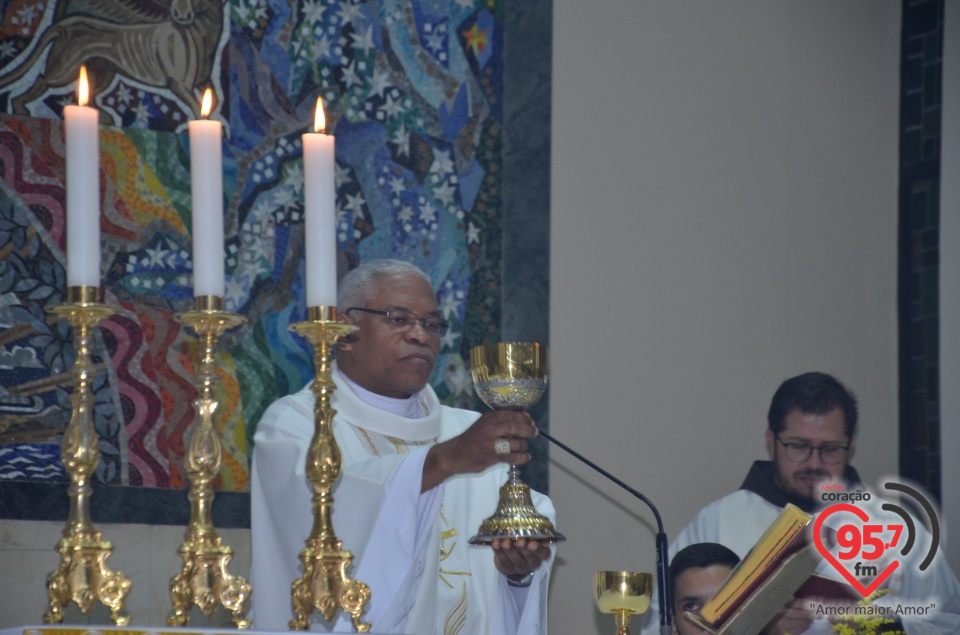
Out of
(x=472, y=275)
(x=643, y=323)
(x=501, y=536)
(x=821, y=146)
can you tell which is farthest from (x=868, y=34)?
(x=501, y=536)

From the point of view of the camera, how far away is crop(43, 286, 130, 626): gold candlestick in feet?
8.64

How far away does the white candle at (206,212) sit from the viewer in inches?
106

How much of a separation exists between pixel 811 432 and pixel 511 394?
2.47m

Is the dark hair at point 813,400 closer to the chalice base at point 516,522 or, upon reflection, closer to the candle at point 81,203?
the chalice base at point 516,522

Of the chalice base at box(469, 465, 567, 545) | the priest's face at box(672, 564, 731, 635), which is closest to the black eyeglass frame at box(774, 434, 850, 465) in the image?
the priest's face at box(672, 564, 731, 635)

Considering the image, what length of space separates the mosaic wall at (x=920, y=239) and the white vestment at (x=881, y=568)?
3.17 ft

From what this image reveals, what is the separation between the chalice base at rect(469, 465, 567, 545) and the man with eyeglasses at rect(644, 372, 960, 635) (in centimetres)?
223

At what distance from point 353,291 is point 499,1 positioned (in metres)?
1.77

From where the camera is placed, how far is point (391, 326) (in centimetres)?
468

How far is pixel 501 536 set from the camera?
319 centimetres

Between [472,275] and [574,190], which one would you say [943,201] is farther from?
[472,275]

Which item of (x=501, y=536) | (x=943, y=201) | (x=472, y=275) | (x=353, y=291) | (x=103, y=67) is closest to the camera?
(x=501, y=536)

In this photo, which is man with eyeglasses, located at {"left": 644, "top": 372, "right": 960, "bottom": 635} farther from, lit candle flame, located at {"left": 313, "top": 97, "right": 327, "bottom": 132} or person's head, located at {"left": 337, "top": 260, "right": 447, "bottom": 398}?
lit candle flame, located at {"left": 313, "top": 97, "right": 327, "bottom": 132}

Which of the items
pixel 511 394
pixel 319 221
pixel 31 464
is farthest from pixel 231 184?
pixel 319 221
